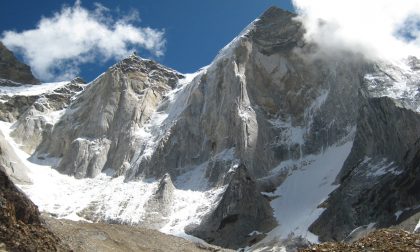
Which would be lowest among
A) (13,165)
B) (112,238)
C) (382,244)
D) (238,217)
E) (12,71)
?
(382,244)

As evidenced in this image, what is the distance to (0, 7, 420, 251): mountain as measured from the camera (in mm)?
84188

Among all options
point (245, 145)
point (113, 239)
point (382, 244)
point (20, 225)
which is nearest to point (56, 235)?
point (20, 225)

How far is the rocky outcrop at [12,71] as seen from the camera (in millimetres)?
182875

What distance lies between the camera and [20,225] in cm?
3297

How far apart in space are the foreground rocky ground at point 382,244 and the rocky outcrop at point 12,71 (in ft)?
551

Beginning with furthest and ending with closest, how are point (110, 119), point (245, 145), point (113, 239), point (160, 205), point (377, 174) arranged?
point (110, 119)
point (245, 145)
point (160, 205)
point (377, 174)
point (113, 239)

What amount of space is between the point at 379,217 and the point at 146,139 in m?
61.6

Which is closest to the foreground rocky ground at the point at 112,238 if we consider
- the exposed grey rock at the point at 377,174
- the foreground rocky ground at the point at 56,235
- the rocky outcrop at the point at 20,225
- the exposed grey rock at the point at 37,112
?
the foreground rocky ground at the point at 56,235

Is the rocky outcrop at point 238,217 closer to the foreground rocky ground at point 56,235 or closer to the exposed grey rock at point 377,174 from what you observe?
the exposed grey rock at point 377,174

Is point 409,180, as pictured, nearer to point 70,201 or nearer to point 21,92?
point 70,201

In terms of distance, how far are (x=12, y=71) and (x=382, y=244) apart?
7070 inches

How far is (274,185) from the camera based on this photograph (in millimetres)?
102500

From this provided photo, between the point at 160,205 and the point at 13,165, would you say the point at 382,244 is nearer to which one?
the point at 160,205

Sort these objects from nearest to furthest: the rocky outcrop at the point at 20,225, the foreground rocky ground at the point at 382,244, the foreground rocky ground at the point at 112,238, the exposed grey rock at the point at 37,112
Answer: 1. the foreground rocky ground at the point at 382,244
2. the rocky outcrop at the point at 20,225
3. the foreground rocky ground at the point at 112,238
4. the exposed grey rock at the point at 37,112
